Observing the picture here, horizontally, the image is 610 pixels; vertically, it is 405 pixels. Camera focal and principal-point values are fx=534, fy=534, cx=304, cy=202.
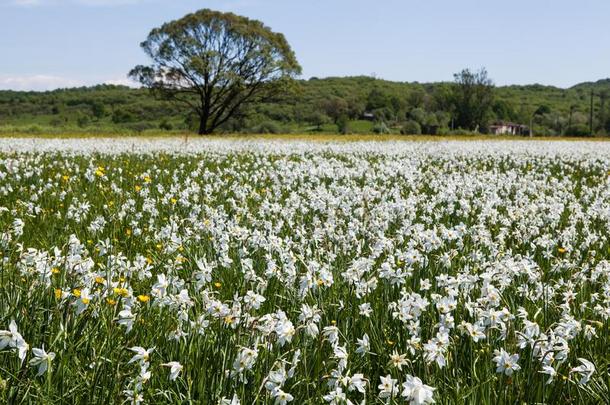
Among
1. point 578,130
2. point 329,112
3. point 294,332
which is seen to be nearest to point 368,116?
point 329,112

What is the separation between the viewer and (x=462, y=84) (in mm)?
131375

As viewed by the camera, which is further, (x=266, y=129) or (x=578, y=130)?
(x=578, y=130)

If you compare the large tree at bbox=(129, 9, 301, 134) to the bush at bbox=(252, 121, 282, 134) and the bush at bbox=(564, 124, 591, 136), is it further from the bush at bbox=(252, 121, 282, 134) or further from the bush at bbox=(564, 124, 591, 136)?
the bush at bbox=(564, 124, 591, 136)

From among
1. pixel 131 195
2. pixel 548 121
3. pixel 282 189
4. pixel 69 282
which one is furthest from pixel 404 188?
pixel 548 121

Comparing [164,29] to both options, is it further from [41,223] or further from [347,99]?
[347,99]

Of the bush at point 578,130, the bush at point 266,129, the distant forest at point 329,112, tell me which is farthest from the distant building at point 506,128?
the bush at point 266,129

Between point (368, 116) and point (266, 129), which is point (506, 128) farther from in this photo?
point (266, 129)

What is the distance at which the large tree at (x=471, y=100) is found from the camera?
12825 centimetres

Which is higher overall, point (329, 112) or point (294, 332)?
point (329, 112)

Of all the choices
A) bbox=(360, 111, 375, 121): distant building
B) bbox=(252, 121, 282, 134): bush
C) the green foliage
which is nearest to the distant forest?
bbox=(360, 111, 375, 121): distant building

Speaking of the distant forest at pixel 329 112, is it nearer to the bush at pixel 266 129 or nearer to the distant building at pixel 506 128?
the distant building at pixel 506 128

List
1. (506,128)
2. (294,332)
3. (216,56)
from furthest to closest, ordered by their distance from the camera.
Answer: (506,128) < (216,56) < (294,332)

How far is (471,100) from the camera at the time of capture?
128875 millimetres

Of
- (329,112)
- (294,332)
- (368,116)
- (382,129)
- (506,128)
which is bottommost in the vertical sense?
(294,332)
